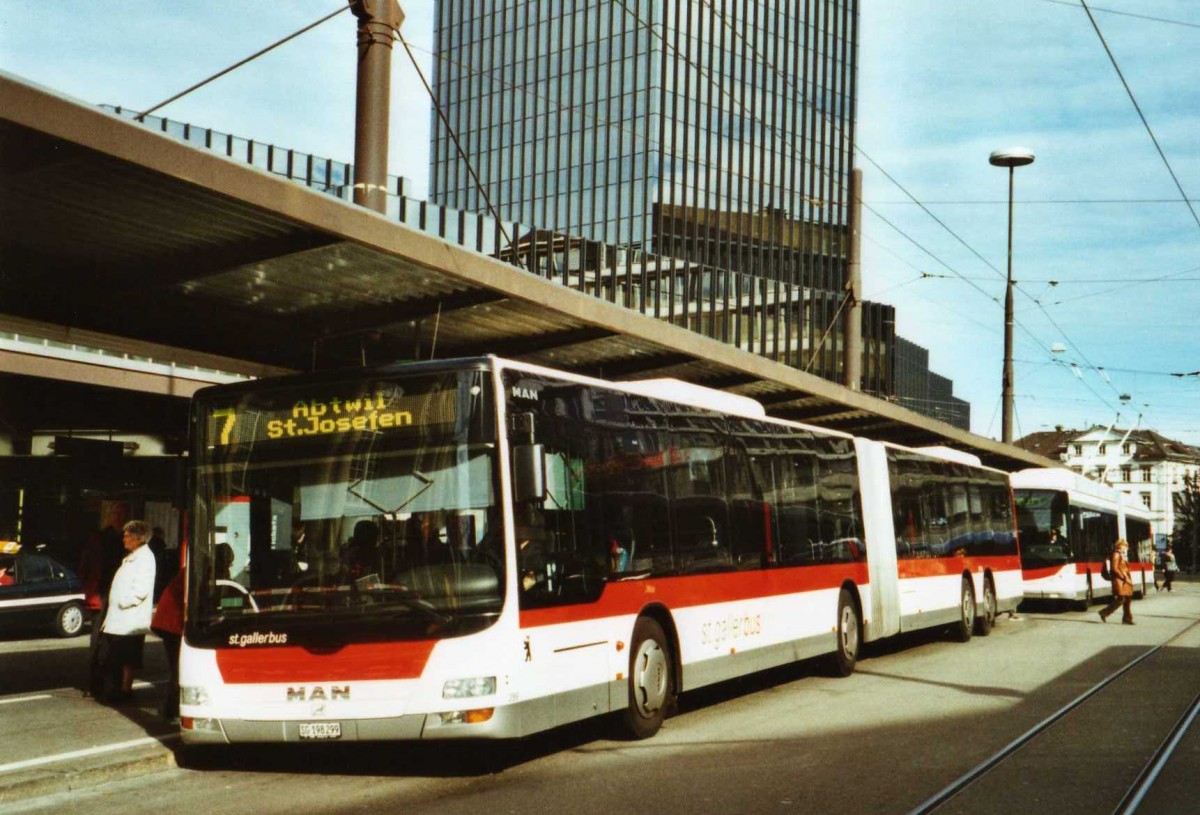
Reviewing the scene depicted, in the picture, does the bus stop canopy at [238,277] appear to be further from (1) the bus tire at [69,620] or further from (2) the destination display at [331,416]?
(1) the bus tire at [69,620]

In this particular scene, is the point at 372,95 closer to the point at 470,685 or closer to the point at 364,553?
the point at 364,553

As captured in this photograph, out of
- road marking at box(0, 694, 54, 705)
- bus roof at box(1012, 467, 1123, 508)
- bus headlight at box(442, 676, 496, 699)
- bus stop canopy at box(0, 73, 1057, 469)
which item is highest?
bus stop canopy at box(0, 73, 1057, 469)

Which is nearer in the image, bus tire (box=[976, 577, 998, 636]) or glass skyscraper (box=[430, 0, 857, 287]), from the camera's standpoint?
bus tire (box=[976, 577, 998, 636])

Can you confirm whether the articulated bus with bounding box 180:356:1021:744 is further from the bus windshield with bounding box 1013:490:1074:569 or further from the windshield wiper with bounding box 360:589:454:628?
the bus windshield with bounding box 1013:490:1074:569

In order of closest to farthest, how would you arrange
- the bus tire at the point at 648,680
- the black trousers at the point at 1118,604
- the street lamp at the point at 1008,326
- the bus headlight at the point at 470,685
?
the bus headlight at the point at 470,685 → the bus tire at the point at 648,680 → the black trousers at the point at 1118,604 → the street lamp at the point at 1008,326

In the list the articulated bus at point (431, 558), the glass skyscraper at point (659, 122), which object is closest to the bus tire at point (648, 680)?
the articulated bus at point (431, 558)

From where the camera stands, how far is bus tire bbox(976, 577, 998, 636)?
22.0 m

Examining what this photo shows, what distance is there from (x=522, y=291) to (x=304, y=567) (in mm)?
4312

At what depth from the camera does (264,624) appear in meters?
8.91

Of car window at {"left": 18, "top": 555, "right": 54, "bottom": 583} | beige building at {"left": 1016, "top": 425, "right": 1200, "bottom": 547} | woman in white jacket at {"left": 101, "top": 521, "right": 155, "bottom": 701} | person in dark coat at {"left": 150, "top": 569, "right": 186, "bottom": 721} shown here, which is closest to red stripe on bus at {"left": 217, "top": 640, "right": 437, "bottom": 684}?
person in dark coat at {"left": 150, "top": 569, "right": 186, "bottom": 721}

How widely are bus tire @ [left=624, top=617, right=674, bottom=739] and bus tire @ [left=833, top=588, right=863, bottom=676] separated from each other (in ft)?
15.7

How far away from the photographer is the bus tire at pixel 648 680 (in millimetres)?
10305

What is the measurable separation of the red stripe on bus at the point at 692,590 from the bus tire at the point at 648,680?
241mm

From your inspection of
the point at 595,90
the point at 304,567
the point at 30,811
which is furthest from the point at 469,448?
the point at 595,90
